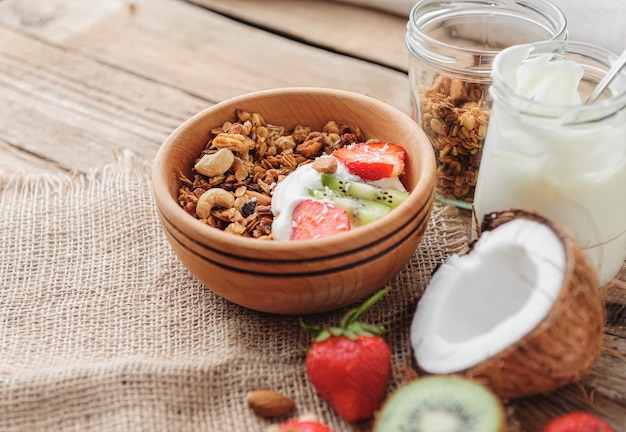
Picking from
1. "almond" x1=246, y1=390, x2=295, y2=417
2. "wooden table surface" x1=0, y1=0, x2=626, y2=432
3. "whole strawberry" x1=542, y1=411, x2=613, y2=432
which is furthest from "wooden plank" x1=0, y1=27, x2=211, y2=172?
"whole strawberry" x1=542, y1=411, x2=613, y2=432

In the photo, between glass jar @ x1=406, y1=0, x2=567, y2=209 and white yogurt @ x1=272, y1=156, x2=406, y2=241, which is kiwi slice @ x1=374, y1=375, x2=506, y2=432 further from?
glass jar @ x1=406, y1=0, x2=567, y2=209

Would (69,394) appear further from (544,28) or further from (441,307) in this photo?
(544,28)

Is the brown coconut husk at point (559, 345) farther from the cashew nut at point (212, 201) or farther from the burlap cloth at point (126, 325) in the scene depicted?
the cashew nut at point (212, 201)

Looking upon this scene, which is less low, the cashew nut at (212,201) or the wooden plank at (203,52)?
the cashew nut at (212,201)

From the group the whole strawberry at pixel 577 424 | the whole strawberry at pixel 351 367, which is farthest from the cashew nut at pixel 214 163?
the whole strawberry at pixel 577 424

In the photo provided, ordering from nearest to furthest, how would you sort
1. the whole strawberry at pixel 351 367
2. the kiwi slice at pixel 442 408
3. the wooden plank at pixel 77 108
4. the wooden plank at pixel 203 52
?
1. the kiwi slice at pixel 442 408
2. the whole strawberry at pixel 351 367
3. the wooden plank at pixel 77 108
4. the wooden plank at pixel 203 52

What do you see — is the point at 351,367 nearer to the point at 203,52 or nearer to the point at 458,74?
the point at 458,74

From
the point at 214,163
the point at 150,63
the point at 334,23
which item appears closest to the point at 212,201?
the point at 214,163
